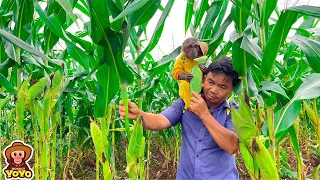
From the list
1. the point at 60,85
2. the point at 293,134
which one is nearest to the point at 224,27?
the point at 293,134

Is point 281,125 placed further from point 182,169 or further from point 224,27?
point 182,169

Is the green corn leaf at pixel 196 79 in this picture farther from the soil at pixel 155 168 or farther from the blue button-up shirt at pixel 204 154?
the soil at pixel 155 168

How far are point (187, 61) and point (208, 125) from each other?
339mm

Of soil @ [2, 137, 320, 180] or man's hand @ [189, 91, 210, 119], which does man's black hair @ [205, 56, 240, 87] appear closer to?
→ man's hand @ [189, 91, 210, 119]

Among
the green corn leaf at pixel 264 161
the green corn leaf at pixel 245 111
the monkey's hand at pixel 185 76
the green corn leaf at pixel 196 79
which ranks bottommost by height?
the green corn leaf at pixel 264 161

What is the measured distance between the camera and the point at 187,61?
159cm

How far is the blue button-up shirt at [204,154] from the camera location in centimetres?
161

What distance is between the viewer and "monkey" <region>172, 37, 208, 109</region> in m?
1.49

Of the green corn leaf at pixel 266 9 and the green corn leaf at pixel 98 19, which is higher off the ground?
the green corn leaf at pixel 266 9

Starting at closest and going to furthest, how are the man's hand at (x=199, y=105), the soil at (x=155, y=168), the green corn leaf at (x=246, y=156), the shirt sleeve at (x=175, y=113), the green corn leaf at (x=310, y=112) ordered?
the green corn leaf at (x=246, y=156), the man's hand at (x=199, y=105), the shirt sleeve at (x=175, y=113), the green corn leaf at (x=310, y=112), the soil at (x=155, y=168)

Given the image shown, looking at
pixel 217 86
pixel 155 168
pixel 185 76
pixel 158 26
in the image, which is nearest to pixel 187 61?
pixel 185 76


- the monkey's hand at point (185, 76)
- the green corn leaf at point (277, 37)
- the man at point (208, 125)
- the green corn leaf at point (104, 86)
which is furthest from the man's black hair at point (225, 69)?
the green corn leaf at point (104, 86)

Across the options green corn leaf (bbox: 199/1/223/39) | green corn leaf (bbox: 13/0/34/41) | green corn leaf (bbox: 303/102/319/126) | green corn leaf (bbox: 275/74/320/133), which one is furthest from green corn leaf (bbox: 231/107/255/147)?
green corn leaf (bbox: 13/0/34/41)

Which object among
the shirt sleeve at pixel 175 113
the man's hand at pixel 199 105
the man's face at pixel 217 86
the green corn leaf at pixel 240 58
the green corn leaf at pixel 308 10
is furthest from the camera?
the shirt sleeve at pixel 175 113
